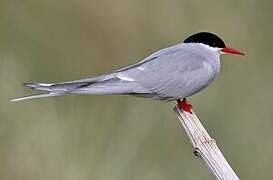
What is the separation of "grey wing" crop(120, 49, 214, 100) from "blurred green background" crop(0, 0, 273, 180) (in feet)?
3.24

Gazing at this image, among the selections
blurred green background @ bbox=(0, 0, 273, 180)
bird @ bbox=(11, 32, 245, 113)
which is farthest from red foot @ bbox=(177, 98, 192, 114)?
blurred green background @ bbox=(0, 0, 273, 180)

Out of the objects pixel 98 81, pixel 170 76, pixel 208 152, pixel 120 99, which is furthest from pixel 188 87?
pixel 120 99

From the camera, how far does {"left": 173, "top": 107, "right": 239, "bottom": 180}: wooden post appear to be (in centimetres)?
263

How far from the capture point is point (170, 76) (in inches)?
126

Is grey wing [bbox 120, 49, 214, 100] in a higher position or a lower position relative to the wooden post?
higher

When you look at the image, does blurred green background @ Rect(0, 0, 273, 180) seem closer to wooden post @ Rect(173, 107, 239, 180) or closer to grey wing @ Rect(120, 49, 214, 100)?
grey wing @ Rect(120, 49, 214, 100)

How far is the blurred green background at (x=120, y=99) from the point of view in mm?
4109

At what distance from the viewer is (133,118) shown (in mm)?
4426

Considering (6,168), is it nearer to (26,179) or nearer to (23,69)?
(26,179)

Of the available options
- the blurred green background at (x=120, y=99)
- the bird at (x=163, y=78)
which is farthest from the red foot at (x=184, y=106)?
the blurred green background at (x=120, y=99)

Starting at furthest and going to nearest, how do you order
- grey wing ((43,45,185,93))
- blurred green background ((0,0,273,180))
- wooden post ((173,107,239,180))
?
blurred green background ((0,0,273,180)) → grey wing ((43,45,185,93)) → wooden post ((173,107,239,180))

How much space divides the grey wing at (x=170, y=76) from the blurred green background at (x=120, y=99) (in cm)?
99

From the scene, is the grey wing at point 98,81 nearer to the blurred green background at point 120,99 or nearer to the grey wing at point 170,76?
the grey wing at point 170,76

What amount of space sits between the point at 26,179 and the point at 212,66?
1233 mm
